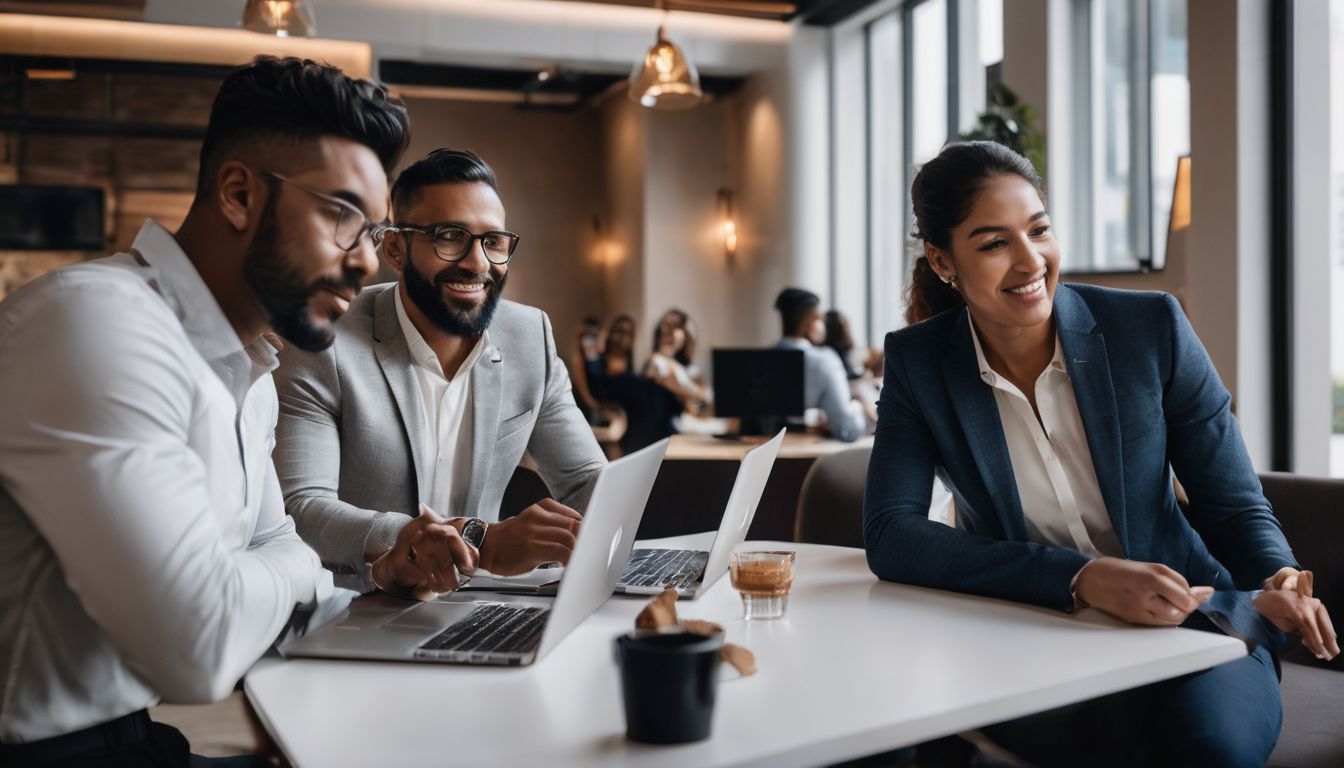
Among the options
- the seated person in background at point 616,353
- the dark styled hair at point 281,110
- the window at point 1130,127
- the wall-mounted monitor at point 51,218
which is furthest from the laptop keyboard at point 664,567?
the wall-mounted monitor at point 51,218

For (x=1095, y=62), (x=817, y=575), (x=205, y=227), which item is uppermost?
(x=1095, y=62)

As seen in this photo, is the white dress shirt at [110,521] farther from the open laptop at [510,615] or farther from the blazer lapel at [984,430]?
the blazer lapel at [984,430]

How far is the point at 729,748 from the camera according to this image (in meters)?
0.97

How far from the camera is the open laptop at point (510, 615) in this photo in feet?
3.95

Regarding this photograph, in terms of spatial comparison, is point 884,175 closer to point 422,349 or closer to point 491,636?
point 422,349

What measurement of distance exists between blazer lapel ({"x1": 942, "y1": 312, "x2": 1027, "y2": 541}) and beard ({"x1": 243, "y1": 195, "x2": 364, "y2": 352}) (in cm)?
103

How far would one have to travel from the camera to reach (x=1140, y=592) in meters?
1.38

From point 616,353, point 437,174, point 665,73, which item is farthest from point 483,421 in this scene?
point 616,353

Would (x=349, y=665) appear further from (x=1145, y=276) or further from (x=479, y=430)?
(x=1145, y=276)

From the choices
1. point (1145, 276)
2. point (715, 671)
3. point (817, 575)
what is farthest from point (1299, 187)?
point (715, 671)

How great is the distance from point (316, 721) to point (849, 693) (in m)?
0.51

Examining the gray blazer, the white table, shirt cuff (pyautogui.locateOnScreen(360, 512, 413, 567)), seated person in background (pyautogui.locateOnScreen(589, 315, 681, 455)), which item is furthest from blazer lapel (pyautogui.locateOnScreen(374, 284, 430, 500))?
seated person in background (pyautogui.locateOnScreen(589, 315, 681, 455))

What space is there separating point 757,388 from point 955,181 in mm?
3195

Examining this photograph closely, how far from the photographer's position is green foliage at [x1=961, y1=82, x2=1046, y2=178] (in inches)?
221
